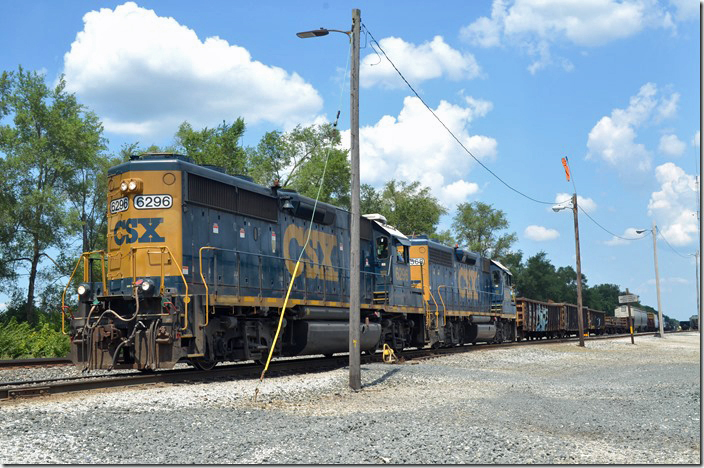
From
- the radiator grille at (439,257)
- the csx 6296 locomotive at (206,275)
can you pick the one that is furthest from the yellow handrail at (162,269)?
the radiator grille at (439,257)

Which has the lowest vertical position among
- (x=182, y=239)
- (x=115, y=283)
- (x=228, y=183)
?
(x=115, y=283)

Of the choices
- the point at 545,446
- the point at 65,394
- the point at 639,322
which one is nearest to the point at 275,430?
the point at 545,446

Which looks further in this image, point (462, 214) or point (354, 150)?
point (462, 214)

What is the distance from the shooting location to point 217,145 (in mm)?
A: 46000

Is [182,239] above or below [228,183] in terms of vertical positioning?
below

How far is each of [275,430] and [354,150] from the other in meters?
7.05

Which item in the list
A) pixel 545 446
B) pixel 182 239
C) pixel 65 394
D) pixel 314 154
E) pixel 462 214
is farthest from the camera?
pixel 462 214

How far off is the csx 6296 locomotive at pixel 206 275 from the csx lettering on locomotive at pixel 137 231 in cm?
2

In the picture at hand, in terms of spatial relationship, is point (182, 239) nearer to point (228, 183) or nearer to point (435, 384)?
point (228, 183)

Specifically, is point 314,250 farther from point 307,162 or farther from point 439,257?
point 307,162

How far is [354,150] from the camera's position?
1337 centimetres

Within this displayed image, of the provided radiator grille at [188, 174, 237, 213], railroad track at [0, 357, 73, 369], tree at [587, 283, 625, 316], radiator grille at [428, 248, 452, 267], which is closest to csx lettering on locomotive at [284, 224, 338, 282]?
radiator grille at [188, 174, 237, 213]

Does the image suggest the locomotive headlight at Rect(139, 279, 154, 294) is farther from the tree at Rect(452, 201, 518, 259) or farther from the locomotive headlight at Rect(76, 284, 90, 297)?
the tree at Rect(452, 201, 518, 259)

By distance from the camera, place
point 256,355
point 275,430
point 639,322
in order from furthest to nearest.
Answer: point 639,322 < point 256,355 < point 275,430
